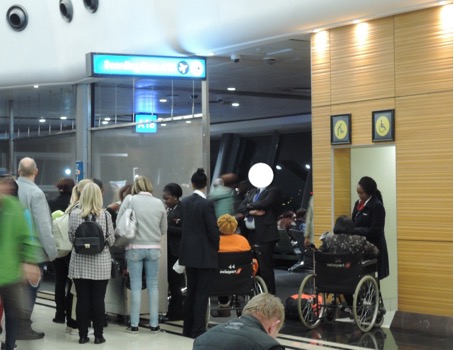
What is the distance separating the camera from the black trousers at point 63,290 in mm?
9523

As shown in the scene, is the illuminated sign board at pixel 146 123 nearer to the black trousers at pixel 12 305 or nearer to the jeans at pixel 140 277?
the jeans at pixel 140 277

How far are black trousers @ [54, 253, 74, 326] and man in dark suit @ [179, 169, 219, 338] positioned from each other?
1.43 metres

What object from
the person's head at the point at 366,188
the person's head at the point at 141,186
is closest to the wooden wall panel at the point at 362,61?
the person's head at the point at 366,188

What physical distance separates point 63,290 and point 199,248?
2.06m

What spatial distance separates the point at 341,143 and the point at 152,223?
8.20ft

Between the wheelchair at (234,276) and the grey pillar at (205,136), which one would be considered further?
the grey pillar at (205,136)

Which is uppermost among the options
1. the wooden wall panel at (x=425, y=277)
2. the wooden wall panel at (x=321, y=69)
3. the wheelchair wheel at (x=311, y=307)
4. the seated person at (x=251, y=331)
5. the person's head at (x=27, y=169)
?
the wooden wall panel at (x=321, y=69)

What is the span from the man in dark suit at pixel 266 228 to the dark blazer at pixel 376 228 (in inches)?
75.2

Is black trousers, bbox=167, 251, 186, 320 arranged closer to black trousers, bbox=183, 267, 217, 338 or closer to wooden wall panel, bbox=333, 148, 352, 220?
black trousers, bbox=183, 267, 217, 338

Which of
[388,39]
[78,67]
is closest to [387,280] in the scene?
[388,39]

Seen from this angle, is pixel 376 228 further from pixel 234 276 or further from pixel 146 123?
pixel 146 123

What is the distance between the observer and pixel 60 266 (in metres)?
9.73

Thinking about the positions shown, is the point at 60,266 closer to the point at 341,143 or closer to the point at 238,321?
the point at 341,143

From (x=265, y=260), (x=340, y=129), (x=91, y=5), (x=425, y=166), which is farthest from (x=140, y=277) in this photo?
(x=91, y=5)
